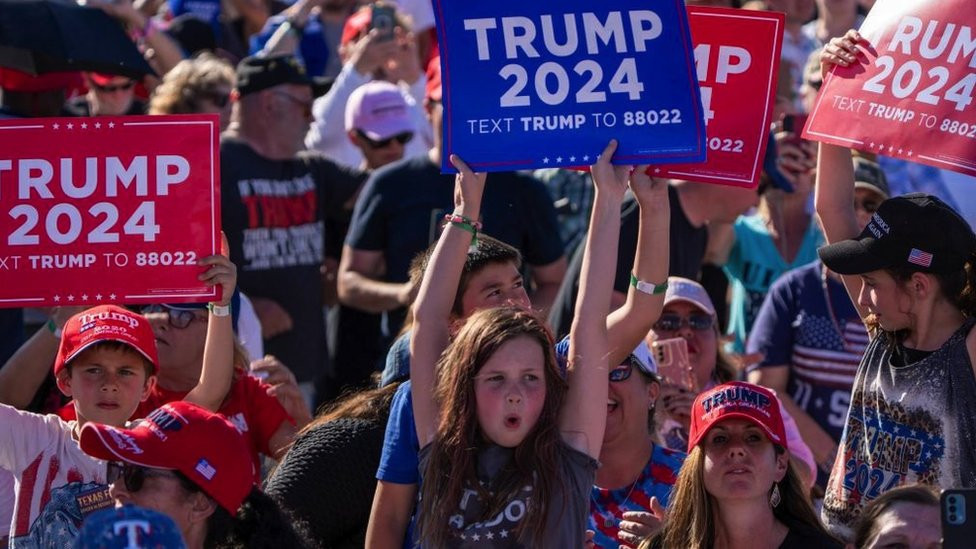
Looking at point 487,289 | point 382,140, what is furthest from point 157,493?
point 382,140

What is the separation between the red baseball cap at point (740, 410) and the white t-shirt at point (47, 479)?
1.71m

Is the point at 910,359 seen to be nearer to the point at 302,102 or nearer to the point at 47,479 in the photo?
the point at 47,479

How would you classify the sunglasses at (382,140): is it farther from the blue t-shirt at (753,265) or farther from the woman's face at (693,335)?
the woman's face at (693,335)

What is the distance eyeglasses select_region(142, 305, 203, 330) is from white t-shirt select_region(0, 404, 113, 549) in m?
0.92

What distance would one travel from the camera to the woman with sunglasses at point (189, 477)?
13.8 feet

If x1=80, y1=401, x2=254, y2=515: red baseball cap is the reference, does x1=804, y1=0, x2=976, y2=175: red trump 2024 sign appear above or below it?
above

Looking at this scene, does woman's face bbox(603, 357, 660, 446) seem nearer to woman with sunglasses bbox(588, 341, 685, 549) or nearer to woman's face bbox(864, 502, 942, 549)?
woman with sunglasses bbox(588, 341, 685, 549)

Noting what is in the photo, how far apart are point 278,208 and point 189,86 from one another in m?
0.93

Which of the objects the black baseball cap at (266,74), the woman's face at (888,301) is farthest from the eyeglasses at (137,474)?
the black baseball cap at (266,74)

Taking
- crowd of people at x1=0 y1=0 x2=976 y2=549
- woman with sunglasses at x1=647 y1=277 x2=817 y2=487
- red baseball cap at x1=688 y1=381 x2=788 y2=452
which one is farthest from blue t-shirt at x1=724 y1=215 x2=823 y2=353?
red baseball cap at x1=688 y1=381 x2=788 y2=452

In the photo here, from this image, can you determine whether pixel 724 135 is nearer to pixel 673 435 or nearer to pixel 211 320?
pixel 673 435

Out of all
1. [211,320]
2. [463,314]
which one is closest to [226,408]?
[211,320]

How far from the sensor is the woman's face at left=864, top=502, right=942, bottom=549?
14.0 ft

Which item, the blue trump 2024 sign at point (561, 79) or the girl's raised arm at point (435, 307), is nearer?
the girl's raised arm at point (435, 307)
